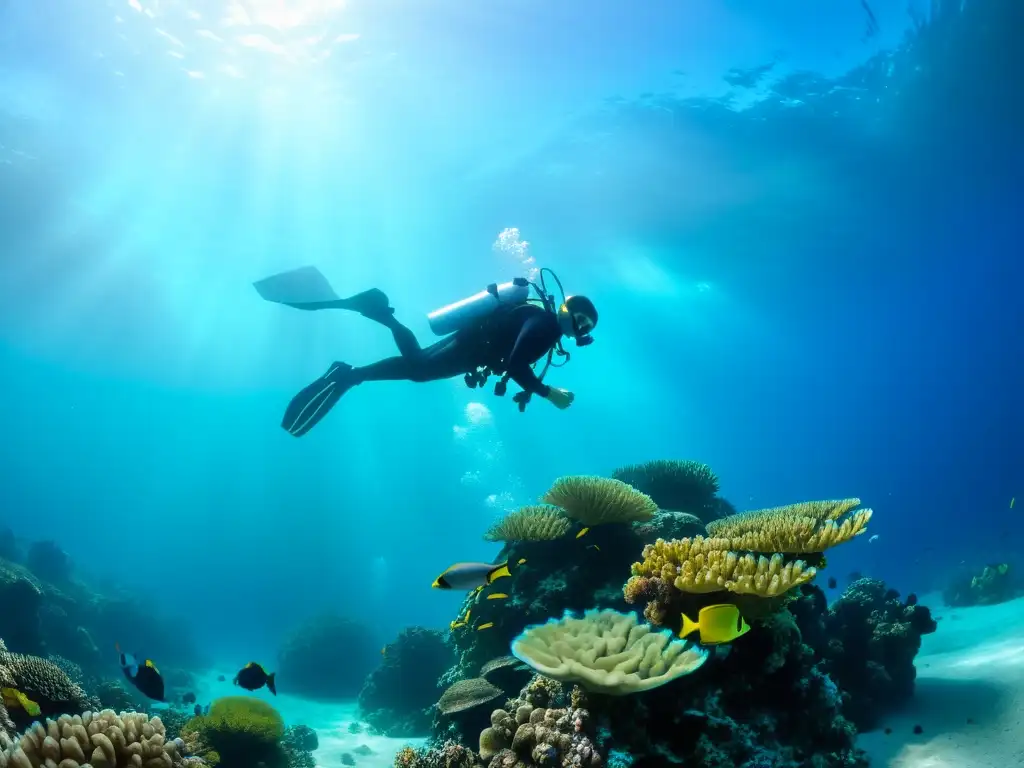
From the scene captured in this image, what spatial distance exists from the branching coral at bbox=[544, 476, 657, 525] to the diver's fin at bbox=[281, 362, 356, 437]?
3.60 metres

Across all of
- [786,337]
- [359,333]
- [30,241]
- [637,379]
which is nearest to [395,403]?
[359,333]

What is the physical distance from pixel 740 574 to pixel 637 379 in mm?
59365

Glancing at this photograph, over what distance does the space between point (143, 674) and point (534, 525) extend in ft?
14.7

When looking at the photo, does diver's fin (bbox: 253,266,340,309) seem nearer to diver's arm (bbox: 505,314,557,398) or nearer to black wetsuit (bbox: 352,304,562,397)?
black wetsuit (bbox: 352,304,562,397)

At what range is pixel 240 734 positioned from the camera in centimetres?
706

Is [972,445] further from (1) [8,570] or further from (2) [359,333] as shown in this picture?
(1) [8,570]

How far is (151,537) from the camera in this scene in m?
106

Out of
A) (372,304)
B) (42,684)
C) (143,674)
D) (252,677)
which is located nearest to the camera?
(42,684)

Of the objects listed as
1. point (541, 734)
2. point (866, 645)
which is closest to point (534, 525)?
point (541, 734)

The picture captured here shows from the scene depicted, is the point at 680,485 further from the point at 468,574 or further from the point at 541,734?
the point at 541,734

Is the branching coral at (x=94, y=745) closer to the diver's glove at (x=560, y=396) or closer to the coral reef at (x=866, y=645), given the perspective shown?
the diver's glove at (x=560, y=396)

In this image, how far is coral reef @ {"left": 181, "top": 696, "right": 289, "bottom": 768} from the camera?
275 inches

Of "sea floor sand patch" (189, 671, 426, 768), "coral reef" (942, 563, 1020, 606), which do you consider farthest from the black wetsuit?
"coral reef" (942, 563, 1020, 606)

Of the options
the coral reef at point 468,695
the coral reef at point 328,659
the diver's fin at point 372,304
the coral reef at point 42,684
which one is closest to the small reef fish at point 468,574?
the coral reef at point 468,695
